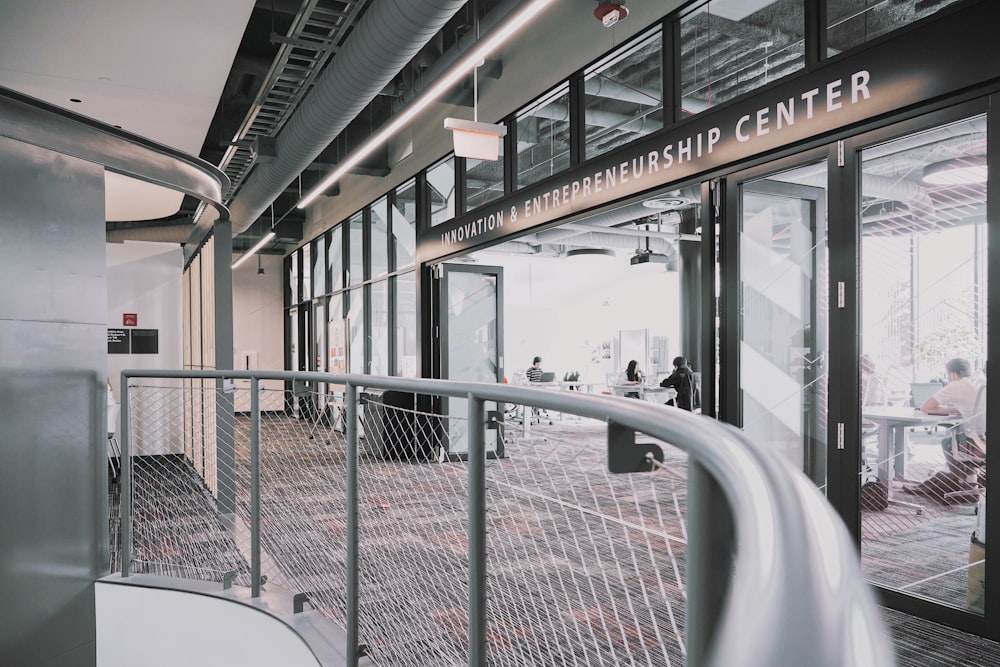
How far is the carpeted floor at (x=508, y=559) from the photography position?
258 cm

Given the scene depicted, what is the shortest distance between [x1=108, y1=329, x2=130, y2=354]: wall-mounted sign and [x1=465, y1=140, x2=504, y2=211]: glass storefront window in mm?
4067

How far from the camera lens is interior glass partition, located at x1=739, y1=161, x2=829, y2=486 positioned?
11.7 ft

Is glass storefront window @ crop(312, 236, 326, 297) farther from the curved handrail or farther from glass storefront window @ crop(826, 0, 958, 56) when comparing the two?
glass storefront window @ crop(826, 0, 958, 56)

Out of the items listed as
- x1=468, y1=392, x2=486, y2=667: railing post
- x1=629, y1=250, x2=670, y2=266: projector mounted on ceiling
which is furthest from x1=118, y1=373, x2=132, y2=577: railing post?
x1=629, y1=250, x2=670, y2=266: projector mounted on ceiling

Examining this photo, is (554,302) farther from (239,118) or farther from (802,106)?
(802,106)

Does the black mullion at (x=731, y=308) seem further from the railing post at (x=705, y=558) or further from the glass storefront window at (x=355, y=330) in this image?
the glass storefront window at (x=355, y=330)

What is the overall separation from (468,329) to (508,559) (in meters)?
4.37

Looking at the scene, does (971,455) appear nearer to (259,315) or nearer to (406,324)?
(406,324)

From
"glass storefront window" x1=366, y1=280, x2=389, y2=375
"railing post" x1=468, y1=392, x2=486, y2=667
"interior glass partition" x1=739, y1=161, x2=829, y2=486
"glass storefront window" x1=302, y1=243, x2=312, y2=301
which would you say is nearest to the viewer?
"railing post" x1=468, y1=392, x2=486, y2=667

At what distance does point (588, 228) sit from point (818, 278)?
7.29 m

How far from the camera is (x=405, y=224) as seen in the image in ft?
28.7

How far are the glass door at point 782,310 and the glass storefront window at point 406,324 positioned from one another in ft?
17.1

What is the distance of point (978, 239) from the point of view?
2895mm

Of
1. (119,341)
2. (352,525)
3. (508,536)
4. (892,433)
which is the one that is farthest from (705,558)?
(119,341)
